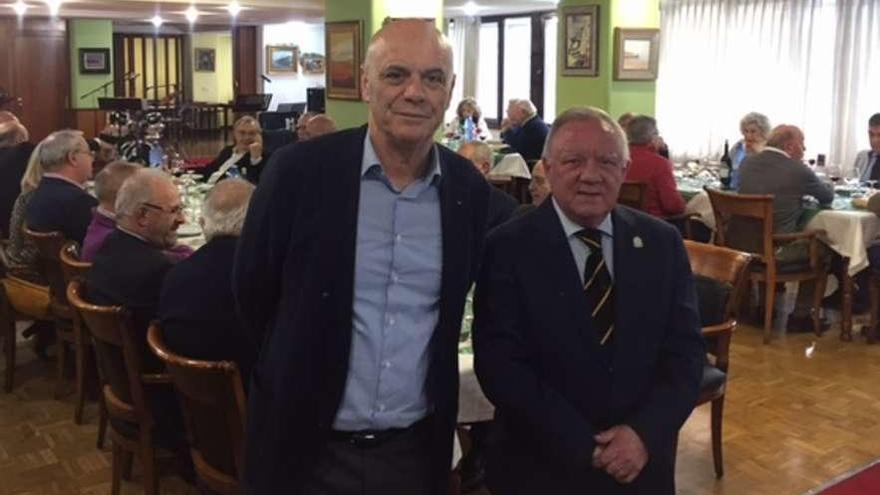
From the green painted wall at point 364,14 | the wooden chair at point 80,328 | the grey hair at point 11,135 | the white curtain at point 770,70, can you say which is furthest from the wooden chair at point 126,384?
the white curtain at point 770,70

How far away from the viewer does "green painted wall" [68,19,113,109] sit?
16281 millimetres

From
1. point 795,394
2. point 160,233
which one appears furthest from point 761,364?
point 160,233

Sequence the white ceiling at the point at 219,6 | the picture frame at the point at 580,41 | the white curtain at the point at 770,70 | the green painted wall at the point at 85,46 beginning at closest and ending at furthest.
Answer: the white curtain at the point at 770,70, the picture frame at the point at 580,41, the white ceiling at the point at 219,6, the green painted wall at the point at 85,46

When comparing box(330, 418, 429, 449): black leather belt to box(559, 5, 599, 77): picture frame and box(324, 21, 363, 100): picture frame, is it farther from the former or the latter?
box(559, 5, 599, 77): picture frame

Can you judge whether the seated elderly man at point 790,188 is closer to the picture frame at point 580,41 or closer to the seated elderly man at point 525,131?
the seated elderly man at point 525,131

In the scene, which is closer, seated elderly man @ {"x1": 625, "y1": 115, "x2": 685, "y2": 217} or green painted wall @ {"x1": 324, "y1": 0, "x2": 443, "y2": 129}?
seated elderly man @ {"x1": 625, "y1": 115, "x2": 685, "y2": 217}

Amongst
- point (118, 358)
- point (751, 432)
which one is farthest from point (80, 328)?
point (751, 432)

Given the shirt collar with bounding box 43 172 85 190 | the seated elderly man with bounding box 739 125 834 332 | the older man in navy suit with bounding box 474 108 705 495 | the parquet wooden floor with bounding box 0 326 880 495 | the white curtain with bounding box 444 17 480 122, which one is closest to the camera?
the older man in navy suit with bounding box 474 108 705 495

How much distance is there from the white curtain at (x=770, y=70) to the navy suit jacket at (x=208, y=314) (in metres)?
7.37

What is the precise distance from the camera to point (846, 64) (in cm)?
845

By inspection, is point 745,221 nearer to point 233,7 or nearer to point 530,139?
point 530,139

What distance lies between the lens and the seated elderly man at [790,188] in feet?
→ 18.0

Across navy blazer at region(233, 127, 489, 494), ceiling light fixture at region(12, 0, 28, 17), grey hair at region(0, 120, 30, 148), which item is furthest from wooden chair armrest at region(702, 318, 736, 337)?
ceiling light fixture at region(12, 0, 28, 17)

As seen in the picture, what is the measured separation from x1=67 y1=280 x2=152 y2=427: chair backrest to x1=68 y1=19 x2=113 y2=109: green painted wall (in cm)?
1454
